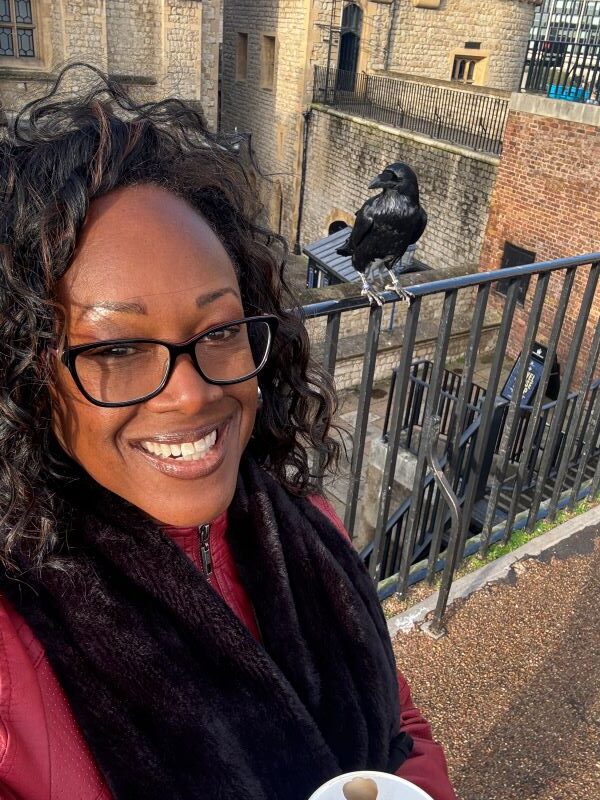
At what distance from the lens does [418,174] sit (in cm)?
1405

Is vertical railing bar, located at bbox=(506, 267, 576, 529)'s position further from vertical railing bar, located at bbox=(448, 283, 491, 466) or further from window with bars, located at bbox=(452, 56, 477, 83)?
window with bars, located at bbox=(452, 56, 477, 83)

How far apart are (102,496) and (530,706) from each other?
1.99 meters

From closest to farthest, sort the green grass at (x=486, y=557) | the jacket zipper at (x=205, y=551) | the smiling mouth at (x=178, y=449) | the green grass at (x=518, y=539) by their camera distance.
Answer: the smiling mouth at (x=178, y=449) < the jacket zipper at (x=205, y=551) < the green grass at (x=486, y=557) < the green grass at (x=518, y=539)

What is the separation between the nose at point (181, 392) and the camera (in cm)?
104

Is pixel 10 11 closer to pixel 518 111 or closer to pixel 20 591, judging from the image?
pixel 518 111

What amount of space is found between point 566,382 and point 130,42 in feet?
52.2

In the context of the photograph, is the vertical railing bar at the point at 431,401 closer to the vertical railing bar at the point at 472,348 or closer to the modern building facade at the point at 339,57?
the vertical railing bar at the point at 472,348

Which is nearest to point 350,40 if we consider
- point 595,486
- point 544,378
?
point 595,486

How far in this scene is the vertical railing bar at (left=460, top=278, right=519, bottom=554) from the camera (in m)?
Answer: 2.61

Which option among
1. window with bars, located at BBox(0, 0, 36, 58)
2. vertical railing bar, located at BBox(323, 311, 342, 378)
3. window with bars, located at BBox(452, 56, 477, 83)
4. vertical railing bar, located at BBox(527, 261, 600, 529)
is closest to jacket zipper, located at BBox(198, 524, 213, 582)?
vertical railing bar, located at BBox(323, 311, 342, 378)

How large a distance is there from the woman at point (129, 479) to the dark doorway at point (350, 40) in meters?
19.4

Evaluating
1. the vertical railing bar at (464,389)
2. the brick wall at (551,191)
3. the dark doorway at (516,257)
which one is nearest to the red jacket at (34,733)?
the vertical railing bar at (464,389)

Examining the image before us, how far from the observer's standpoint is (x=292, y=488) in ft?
5.14

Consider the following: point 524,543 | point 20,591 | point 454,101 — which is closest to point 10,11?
point 454,101
